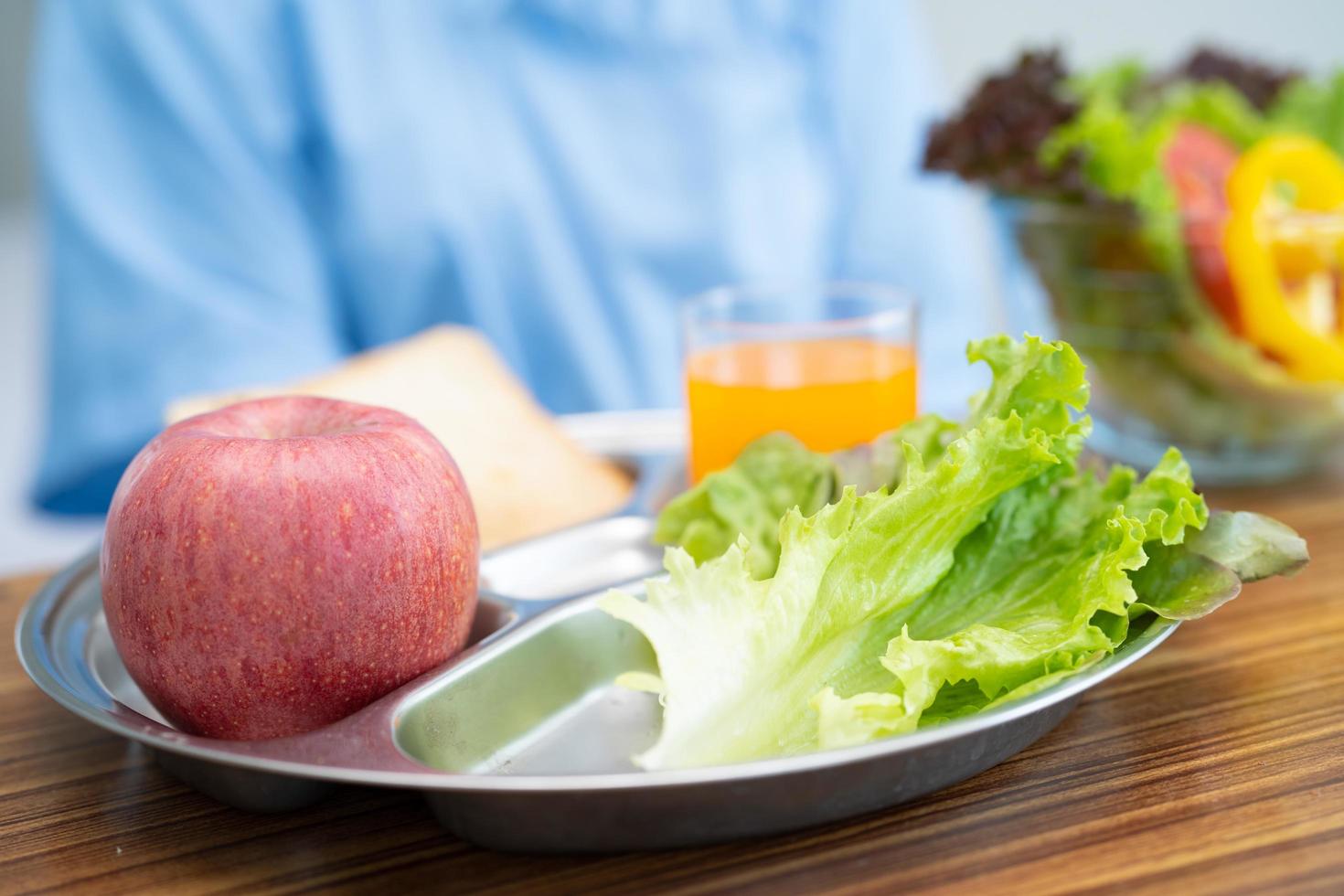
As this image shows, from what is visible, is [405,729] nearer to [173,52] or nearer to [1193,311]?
[1193,311]

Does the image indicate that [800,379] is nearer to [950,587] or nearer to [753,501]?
[753,501]

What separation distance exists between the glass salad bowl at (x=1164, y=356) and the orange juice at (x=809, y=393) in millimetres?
371

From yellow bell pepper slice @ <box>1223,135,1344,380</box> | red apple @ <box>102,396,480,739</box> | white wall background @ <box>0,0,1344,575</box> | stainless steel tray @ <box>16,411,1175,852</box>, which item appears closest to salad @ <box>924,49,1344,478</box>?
yellow bell pepper slice @ <box>1223,135,1344,380</box>

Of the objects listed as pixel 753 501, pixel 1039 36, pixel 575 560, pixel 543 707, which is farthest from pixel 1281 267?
pixel 1039 36

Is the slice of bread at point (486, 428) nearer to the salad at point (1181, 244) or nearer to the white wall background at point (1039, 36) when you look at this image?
the salad at point (1181, 244)

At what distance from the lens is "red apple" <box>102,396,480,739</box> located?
628 mm

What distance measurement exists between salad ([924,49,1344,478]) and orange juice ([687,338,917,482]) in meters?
0.37

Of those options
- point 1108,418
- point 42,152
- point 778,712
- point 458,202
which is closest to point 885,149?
point 458,202

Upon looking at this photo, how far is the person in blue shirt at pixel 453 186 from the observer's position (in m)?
1.81

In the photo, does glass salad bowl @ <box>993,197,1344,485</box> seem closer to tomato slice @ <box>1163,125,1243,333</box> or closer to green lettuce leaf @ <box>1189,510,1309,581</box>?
tomato slice @ <box>1163,125,1243,333</box>

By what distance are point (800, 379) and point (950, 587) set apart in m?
0.33

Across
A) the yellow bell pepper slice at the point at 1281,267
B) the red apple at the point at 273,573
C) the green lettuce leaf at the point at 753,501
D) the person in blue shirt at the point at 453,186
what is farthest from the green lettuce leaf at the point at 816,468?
the person in blue shirt at the point at 453,186

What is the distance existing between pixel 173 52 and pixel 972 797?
5.88ft

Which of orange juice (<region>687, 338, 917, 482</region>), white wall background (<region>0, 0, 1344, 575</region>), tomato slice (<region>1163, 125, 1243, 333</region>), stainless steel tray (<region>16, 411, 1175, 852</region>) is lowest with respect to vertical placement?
stainless steel tray (<region>16, 411, 1175, 852</region>)
